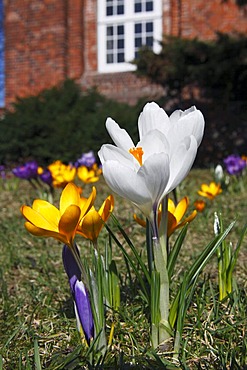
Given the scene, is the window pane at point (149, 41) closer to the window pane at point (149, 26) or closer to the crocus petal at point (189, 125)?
the window pane at point (149, 26)

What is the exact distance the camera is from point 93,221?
121 cm

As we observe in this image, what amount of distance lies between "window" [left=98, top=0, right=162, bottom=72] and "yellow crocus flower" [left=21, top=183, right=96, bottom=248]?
1138cm

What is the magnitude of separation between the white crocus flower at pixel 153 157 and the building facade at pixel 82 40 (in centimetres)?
1058

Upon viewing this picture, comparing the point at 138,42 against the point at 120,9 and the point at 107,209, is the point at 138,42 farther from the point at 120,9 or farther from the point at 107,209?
the point at 107,209

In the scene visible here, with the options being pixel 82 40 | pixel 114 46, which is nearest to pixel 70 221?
pixel 82 40

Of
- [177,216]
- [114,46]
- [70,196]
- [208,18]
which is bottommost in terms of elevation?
[177,216]

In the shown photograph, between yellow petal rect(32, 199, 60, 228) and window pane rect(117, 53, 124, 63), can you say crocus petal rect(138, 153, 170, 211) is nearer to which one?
yellow petal rect(32, 199, 60, 228)

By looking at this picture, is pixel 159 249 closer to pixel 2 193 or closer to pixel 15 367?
pixel 15 367

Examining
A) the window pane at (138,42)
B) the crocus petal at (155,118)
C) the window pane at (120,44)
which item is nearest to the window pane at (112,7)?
the window pane at (120,44)

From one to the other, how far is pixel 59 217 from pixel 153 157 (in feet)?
1.00

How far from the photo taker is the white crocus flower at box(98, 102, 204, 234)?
3.53 feet

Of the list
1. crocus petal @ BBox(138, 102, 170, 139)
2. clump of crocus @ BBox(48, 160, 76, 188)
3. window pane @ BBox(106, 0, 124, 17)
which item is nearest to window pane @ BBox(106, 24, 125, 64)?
window pane @ BBox(106, 0, 124, 17)

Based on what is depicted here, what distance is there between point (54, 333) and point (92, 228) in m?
0.43

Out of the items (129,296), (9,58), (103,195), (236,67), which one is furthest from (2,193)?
(9,58)
